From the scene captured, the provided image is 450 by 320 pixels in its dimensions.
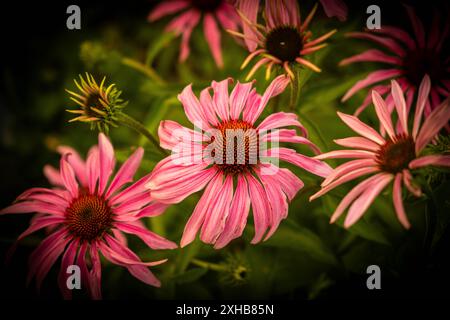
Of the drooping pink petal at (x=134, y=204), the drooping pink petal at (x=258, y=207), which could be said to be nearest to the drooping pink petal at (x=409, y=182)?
the drooping pink petal at (x=258, y=207)

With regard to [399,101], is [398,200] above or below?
below

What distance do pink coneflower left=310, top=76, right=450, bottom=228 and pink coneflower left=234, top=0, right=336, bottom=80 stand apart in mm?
144

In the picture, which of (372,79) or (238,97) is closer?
(238,97)

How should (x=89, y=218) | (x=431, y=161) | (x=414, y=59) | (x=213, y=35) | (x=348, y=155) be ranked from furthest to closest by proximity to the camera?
(x=213, y=35)
(x=414, y=59)
(x=89, y=218)
(x=348, y=155)
(x=431, y=161)

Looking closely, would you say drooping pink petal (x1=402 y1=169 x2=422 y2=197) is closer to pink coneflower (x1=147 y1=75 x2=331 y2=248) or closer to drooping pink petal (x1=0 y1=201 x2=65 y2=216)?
pink coneflower (x1=147 y1=75 x2=331 y2=248)

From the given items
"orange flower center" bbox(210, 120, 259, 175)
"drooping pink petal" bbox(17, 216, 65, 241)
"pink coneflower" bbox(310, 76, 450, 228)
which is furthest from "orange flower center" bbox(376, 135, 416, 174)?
"drooping pink petal" bbox(17, 216, 65, 241)

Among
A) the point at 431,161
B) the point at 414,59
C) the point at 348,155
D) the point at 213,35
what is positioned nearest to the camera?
the point at 431,161

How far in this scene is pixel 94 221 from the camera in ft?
2.59

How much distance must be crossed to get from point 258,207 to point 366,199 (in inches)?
7.6

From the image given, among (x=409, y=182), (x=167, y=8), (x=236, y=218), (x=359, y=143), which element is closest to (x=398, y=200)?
(x=409, y=182)

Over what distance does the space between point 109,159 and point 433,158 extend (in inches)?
23.1

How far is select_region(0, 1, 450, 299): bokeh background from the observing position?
2.80ft

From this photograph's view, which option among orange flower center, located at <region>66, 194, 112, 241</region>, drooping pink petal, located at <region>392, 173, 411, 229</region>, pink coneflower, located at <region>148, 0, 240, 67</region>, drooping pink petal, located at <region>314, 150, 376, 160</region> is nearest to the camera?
drooping pink petal, located at <region>392, 173, 411, 229</region>

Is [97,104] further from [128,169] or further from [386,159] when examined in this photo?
[386,159]
